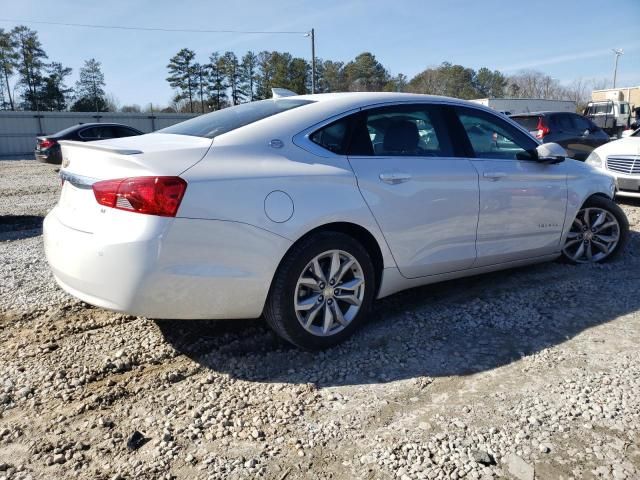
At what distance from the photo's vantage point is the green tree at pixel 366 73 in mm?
57419

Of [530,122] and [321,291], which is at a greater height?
[530,122]

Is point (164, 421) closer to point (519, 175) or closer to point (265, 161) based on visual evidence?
point (265, 161)

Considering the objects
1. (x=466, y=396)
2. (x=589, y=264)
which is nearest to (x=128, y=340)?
(x=466, y=396)

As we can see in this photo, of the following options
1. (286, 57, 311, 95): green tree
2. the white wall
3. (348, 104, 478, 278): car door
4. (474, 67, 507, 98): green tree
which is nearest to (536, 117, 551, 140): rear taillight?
(348, 104, 478, 278): car door

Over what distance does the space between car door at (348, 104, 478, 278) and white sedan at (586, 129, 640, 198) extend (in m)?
4.94

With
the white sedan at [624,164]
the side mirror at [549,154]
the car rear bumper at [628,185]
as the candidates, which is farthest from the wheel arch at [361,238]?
the car rear bumper at [628,185]

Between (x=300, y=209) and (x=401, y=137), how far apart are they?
1111 mm

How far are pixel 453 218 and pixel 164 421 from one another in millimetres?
2308

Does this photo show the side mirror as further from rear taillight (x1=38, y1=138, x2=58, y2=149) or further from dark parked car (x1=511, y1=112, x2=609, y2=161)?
rear taillight (x1=38, y1=138, x2=58, y2=149)

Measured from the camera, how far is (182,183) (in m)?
2.63

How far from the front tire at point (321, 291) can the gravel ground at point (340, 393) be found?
16cm

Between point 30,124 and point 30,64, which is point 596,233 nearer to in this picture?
point 30,124

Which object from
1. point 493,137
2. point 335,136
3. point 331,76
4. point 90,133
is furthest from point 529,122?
point 331,76

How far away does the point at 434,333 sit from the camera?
349 cm
